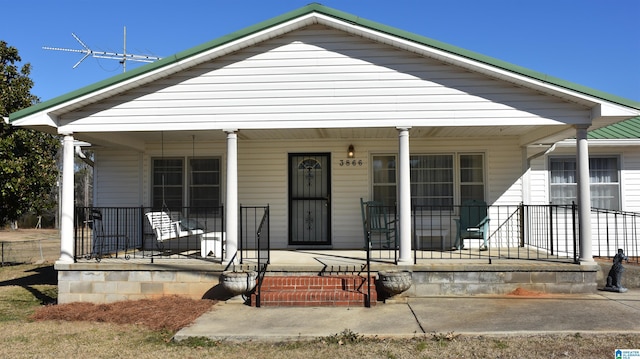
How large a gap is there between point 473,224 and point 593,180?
11.2ft

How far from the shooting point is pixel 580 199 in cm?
820

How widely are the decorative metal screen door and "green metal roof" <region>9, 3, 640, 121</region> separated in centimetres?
364

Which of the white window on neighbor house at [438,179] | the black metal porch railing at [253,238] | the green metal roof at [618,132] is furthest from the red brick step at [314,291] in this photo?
the green metal roof at [618,132]

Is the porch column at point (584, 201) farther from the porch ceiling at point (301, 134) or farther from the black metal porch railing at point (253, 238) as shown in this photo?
the black metal porch railing at point (253, 238)

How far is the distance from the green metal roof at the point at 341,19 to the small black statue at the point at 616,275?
2471 millimetres

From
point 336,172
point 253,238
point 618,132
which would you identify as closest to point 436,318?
point 336,172

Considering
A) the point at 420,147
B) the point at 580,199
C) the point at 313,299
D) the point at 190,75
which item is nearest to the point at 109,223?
the point at 190,75

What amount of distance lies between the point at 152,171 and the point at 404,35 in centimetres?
655

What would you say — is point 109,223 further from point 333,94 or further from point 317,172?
point 333,94

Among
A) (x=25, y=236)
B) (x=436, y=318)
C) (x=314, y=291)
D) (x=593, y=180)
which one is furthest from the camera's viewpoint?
(x=25, y=236)

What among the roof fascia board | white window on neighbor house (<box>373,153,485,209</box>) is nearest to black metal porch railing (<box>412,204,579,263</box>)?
white window on neighbor house (<box>373,153,485,209</box>)

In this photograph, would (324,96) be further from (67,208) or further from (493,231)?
(493,231)

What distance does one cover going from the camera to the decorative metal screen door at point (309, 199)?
11008 millimetres

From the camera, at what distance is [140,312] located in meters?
7.45
